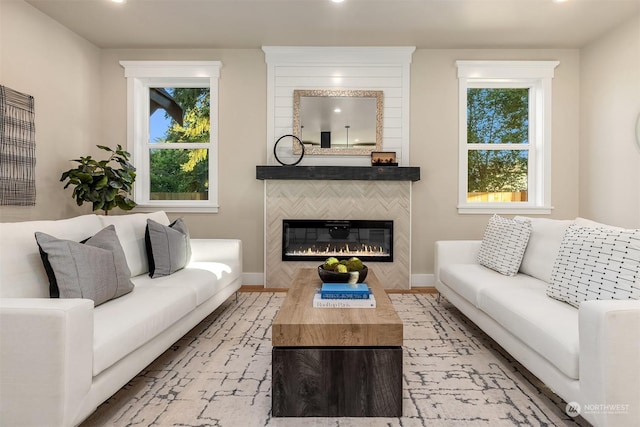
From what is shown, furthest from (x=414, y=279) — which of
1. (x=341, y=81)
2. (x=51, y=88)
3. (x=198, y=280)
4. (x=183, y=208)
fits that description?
(x=51, y=88)

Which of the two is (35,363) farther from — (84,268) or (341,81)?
(341,81)

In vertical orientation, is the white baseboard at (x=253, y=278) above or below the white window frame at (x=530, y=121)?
below

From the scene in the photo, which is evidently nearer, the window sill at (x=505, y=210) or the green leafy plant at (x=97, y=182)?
the green leafy plant at (x=97, y=182)

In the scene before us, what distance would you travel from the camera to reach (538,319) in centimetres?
175

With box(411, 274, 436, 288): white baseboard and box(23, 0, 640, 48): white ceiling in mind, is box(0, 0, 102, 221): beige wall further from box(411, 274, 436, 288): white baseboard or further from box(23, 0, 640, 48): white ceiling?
box(411, 274, 436, 288): white baseboard

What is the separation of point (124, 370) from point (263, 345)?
3.17 feet

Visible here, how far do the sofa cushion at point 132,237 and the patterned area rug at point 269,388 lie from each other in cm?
65

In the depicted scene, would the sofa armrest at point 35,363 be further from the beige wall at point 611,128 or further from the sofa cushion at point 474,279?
the beige wall at point 611,128

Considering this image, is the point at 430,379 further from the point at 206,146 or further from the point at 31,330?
the point at 206,146

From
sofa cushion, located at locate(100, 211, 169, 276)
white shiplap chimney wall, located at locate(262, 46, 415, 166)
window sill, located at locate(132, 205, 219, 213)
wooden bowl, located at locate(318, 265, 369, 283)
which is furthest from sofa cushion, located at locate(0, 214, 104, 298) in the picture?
white shiplap chimney wall, located at locate(262, 46, 415, 166)

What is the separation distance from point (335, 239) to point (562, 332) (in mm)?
2715

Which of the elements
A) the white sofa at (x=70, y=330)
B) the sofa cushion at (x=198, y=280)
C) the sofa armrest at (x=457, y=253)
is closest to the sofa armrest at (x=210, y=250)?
the sofa cushion at (x=198, y=280)

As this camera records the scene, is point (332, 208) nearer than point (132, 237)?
No

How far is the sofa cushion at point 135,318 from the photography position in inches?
59.3
